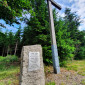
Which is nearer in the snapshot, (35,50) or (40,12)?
(35,50)

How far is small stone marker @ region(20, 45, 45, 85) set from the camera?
1.86 meters

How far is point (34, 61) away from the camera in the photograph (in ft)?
6.66

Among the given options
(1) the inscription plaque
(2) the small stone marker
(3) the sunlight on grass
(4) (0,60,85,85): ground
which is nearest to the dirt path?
(4) (0,60,85,85): ground

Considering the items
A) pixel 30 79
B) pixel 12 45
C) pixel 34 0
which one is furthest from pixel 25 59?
pixel 12 45

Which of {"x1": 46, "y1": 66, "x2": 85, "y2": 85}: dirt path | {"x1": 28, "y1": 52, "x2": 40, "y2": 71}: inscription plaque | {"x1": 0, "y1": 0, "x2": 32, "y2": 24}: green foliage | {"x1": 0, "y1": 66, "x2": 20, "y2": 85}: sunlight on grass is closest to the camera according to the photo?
{"x1": 28, "y1": 52, "x2": 40, "y2": 71}: inscription plaque

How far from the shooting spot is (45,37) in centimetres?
445

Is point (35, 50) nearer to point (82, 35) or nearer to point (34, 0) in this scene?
point (34, 0)

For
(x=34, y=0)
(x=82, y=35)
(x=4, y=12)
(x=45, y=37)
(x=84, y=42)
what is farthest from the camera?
(x=84, y=42)


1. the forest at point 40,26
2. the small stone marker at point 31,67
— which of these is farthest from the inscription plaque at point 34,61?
the forest at point 40,26

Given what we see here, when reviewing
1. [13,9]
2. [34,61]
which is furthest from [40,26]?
[34,61]

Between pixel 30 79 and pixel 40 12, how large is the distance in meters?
Answer: 5.11

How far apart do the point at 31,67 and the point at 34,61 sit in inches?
8.5

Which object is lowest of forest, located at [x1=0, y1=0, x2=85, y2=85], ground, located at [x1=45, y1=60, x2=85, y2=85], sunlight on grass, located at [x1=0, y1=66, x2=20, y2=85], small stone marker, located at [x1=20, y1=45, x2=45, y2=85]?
sunlight on grass, located at [x1=0, y1=66, x2=20, y2=85]

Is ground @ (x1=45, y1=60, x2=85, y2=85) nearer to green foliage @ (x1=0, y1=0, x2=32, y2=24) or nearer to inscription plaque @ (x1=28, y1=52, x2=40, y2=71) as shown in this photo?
inscription plaque @ (x1=28, y1=52, x2=40, y2=71)
